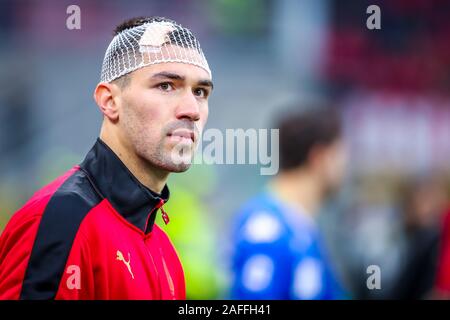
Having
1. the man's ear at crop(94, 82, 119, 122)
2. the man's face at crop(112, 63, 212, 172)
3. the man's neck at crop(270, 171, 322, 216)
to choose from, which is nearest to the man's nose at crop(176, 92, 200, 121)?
the man's face at crop(112, 63, 212, 172)

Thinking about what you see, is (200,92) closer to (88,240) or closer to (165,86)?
(165,86)

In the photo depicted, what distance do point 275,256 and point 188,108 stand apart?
142 centimetres

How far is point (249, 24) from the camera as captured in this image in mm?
11172

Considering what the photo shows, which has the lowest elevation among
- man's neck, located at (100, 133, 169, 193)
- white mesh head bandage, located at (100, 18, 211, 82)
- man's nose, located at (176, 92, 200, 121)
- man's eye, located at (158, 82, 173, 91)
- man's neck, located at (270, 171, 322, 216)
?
man's neck, located at (270, 171, 322, 216)

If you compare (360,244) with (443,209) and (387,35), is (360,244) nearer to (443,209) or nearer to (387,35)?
(443,209)

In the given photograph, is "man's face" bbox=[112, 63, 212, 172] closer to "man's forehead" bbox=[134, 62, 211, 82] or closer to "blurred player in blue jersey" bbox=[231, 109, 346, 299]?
"man's forehead" bbox=[134, 62, 211, 82]

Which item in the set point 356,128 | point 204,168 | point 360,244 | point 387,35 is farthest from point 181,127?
point 387,35

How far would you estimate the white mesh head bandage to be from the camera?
2.81 metres

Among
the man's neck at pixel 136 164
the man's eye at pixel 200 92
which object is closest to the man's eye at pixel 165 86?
the man's eye at pixel 200 92

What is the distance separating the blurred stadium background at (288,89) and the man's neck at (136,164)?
4.81 metres

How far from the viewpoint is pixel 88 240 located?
2502 millimetres

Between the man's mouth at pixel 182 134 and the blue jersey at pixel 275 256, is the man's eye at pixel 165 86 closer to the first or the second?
the man's mouth at pixel 182 134

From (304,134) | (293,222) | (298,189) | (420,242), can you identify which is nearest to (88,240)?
(293,222)

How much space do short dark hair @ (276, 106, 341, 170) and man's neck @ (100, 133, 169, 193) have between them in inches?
63.2
